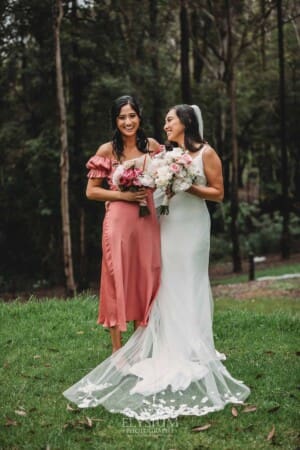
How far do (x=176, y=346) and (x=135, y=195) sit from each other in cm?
139

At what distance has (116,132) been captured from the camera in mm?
6051

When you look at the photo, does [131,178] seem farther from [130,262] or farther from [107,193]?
[130,262]

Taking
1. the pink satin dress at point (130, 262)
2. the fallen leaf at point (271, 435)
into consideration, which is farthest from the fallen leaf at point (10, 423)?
the fallen leaf at point (271, 435)

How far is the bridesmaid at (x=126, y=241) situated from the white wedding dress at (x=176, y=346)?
0.12 m

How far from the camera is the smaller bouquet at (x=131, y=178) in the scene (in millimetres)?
5609

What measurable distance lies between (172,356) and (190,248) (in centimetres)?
96

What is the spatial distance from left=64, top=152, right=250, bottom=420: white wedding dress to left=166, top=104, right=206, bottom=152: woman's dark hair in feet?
0.51

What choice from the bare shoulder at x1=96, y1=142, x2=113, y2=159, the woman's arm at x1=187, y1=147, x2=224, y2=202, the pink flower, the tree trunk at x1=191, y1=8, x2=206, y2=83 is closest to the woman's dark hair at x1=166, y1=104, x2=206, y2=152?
the woman's arm at x1=187, y1=147, x2=224, y2=202

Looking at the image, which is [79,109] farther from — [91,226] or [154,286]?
[154,286]

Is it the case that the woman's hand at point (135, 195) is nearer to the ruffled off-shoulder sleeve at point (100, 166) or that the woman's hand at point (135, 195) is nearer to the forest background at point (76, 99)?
the ruffled off-shoulder sleeve at point (100, 166)


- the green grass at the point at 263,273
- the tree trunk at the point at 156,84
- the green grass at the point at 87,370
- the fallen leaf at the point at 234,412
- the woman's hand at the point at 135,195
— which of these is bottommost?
the green grass at the point at 263,273

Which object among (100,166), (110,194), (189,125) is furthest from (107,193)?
(189,125)

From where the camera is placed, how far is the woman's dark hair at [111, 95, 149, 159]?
234 inches

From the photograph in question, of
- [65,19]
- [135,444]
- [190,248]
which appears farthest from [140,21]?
[135,444]
